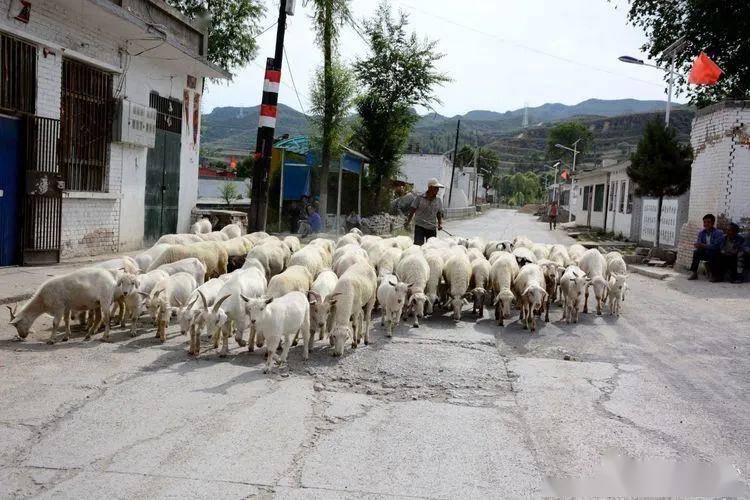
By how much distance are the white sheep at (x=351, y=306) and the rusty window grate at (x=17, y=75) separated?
6.31 meters

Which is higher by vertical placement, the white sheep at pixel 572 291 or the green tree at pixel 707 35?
the green tree at pixel 707 35

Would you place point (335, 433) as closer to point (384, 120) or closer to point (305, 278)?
point (305, 278)

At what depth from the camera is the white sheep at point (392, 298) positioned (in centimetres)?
810

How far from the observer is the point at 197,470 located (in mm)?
3893

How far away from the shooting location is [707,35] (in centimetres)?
2508

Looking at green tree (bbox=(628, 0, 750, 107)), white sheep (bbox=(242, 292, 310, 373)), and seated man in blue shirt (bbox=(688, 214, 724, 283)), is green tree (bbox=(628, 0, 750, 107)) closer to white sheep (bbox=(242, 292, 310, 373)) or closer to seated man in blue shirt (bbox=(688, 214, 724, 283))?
seated man in blue shirt (bbox=(688, 214, 724, 283))

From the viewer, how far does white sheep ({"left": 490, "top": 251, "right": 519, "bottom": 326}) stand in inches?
354

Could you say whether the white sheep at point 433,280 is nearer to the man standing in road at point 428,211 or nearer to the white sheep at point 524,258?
the white sheep at point 524,258

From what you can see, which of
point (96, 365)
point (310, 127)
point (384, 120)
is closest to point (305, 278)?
point (96, 365)

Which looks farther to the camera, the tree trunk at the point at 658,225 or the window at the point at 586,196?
the window at the point at 586,196

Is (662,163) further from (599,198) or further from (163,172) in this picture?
(599,198)

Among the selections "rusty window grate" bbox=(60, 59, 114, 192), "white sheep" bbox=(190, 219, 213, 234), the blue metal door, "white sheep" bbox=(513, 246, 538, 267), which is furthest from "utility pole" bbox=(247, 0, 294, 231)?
"white sheep" bbox=(513, 246, 538, 267)

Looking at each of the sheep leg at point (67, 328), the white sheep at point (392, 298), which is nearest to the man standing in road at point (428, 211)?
the white sheep at point (392, 298)

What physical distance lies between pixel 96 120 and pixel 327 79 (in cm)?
1011
